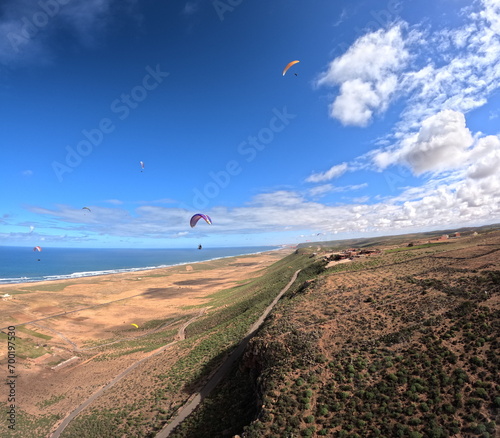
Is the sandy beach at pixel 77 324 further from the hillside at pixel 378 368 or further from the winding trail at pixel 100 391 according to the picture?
the hillside at pixel 378 368

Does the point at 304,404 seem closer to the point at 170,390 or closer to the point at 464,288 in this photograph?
the point at 170,390

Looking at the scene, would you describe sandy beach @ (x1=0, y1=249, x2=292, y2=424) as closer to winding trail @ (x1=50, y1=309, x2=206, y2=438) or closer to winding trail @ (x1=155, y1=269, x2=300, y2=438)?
winding trail @ (x1=50, y1=309, x2=206, y2=438)

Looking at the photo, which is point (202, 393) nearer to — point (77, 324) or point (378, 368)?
point (378, 368)

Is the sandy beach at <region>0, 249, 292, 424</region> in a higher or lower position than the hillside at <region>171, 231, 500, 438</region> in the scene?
lower

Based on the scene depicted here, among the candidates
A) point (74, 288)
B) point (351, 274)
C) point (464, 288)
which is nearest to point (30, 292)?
point (74, 288)

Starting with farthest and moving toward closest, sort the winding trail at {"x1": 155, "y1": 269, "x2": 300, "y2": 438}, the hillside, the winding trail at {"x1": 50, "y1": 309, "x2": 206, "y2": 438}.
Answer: the winding trail at {"x1": 50, "y1": 309, "x2": 206, "y2": 438} → the winding trail at {"x1": 155, "y1": 269, "x2": 300, "y2": 438} → the hillside

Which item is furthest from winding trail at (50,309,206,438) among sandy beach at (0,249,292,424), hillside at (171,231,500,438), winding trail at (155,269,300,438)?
hillside at (171,231,500,438)
